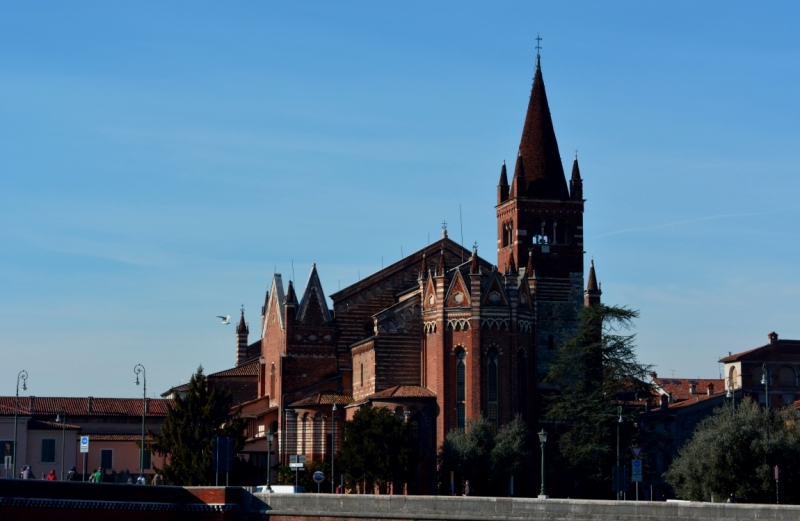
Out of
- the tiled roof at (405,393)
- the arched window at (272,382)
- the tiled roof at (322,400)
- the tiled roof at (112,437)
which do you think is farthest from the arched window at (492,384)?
the tiled roof at (112,437)

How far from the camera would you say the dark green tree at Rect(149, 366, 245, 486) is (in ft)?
208

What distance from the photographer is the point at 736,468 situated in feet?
169

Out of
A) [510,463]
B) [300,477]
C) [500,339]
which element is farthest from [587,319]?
[300,477]

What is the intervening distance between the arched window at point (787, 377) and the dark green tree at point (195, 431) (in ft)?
124

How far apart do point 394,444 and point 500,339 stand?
7709 millimetres

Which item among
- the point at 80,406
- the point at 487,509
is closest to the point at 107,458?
the point at 80,406

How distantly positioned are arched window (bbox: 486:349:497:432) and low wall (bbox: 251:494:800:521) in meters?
24.5

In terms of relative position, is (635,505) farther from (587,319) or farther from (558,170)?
(558,170)

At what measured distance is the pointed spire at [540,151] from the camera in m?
78.1

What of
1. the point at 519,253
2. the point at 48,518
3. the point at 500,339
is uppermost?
the point at 519,253

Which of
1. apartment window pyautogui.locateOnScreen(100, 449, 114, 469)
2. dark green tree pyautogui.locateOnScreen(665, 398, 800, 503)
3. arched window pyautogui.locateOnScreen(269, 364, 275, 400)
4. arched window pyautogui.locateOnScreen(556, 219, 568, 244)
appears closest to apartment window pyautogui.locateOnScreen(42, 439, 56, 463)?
apartment window pyautogui.locateOnScreen(100, 449, 114, 469)

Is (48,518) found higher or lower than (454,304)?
lower

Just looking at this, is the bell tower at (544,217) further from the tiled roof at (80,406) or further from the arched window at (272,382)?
the tiled roof at (80,406)

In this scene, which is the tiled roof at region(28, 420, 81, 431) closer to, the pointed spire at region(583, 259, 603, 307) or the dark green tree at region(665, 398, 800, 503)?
the pointed spire at region(583, 259, 603, 307)
